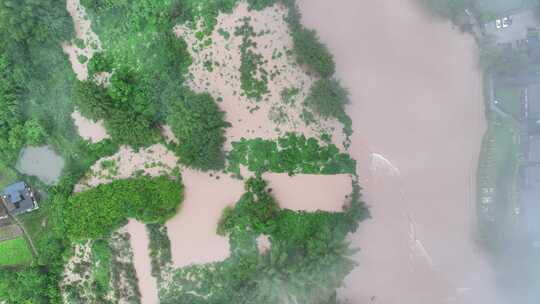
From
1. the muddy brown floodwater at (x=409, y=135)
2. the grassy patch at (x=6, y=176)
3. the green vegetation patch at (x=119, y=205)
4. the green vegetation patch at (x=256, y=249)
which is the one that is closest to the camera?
the green vegetation patch at (x=256, y=249)

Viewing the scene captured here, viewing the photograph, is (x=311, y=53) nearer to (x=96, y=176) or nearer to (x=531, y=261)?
(x=96, y=176)

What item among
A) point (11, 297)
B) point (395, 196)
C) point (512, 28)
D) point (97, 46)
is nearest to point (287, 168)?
point (395, 196)

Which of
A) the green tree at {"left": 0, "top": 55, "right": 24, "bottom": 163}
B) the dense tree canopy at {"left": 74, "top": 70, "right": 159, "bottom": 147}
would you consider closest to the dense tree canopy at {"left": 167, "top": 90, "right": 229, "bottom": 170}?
the dense tree canopy at {"left": 74, "top": 70, "right": 159, "bottom": 147}

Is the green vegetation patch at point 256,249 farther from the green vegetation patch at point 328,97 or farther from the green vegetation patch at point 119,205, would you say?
the green vegetation patch at point 328,97

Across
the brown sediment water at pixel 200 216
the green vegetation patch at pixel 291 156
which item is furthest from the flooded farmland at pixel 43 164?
the green vegetation patch at pixel 291 156

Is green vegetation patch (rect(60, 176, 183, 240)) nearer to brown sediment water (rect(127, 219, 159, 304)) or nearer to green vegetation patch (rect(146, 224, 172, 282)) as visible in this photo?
green vegetation patch (rect(146, 224, 172, 282))

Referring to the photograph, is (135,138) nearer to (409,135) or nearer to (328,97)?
(328,97)

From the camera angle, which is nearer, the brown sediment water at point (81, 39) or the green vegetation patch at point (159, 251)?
the green vegetation patch at point (159, 251)
